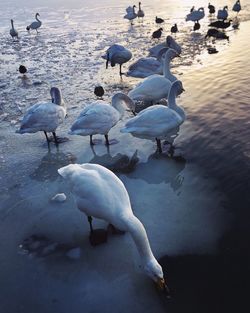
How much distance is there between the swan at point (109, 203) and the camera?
16.9 feet

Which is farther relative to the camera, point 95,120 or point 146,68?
point 146,68

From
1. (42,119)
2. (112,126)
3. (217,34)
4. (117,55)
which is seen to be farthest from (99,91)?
(217,34)

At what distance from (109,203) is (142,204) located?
55.1 inches

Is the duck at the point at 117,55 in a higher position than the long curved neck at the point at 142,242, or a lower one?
lower

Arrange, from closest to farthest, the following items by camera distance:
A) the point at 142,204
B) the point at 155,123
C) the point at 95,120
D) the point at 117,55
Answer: the point at 142,204 < the point at 155,123 < the point at 95,120 < the point at 117,55

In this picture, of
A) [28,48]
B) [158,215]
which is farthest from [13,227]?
[28,48]

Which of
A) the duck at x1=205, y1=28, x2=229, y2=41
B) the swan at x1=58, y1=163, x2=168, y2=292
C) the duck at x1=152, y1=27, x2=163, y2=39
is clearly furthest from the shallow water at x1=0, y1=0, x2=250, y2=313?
the duck at x1=152, y1=27, x2=163, y2=39

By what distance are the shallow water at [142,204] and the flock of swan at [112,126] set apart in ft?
1.24

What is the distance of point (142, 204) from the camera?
22.6 ft

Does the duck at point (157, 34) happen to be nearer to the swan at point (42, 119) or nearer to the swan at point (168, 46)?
the swan at point (168, 46)

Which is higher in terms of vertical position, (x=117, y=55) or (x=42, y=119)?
(x=42, y=119)

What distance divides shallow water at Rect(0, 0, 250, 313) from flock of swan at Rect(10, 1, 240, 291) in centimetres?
38

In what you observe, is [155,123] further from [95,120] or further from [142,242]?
[142,242]

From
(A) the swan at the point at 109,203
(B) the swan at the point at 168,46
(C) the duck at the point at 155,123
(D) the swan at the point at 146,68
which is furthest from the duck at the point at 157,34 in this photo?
(A) the swan at the point at 109,203
